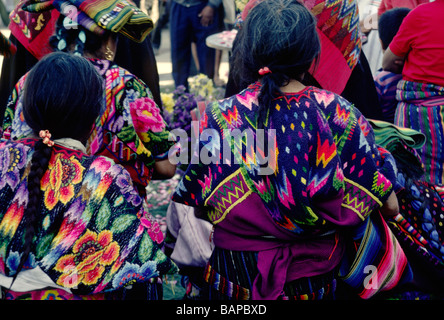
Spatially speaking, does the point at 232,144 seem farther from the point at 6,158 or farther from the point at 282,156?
the point at 6,158

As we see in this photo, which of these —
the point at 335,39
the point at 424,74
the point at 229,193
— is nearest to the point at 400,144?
the point at 335,39

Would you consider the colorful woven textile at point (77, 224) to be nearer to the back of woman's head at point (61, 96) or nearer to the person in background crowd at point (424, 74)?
the back of woman's head at point (61, 96)

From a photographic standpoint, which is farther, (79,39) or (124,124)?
(79,39)

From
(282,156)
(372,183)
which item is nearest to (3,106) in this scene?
(282,156)

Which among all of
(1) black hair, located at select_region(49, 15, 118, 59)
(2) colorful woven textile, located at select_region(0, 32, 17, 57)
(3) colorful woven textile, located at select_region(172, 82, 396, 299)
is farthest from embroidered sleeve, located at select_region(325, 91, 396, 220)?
(2) colorful woven textile, located at select_region(0, 32, 17, 57)

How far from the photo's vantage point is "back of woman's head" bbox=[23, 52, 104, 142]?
1806 millimetres

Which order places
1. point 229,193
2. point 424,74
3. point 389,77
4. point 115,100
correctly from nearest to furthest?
point 229,193, point 115,100, point 424,74, point 389,77

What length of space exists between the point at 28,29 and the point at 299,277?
6.02 ft

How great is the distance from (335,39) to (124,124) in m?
1.21

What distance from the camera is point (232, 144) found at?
6.25 feet

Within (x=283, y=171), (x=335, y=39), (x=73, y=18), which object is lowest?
(x=283, y=171)

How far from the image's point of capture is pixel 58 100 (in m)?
1.80

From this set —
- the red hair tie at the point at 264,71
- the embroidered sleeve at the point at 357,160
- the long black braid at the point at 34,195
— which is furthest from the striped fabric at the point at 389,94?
the long black braid at the point at 34,195

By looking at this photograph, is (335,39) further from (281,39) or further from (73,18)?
(73,18)
